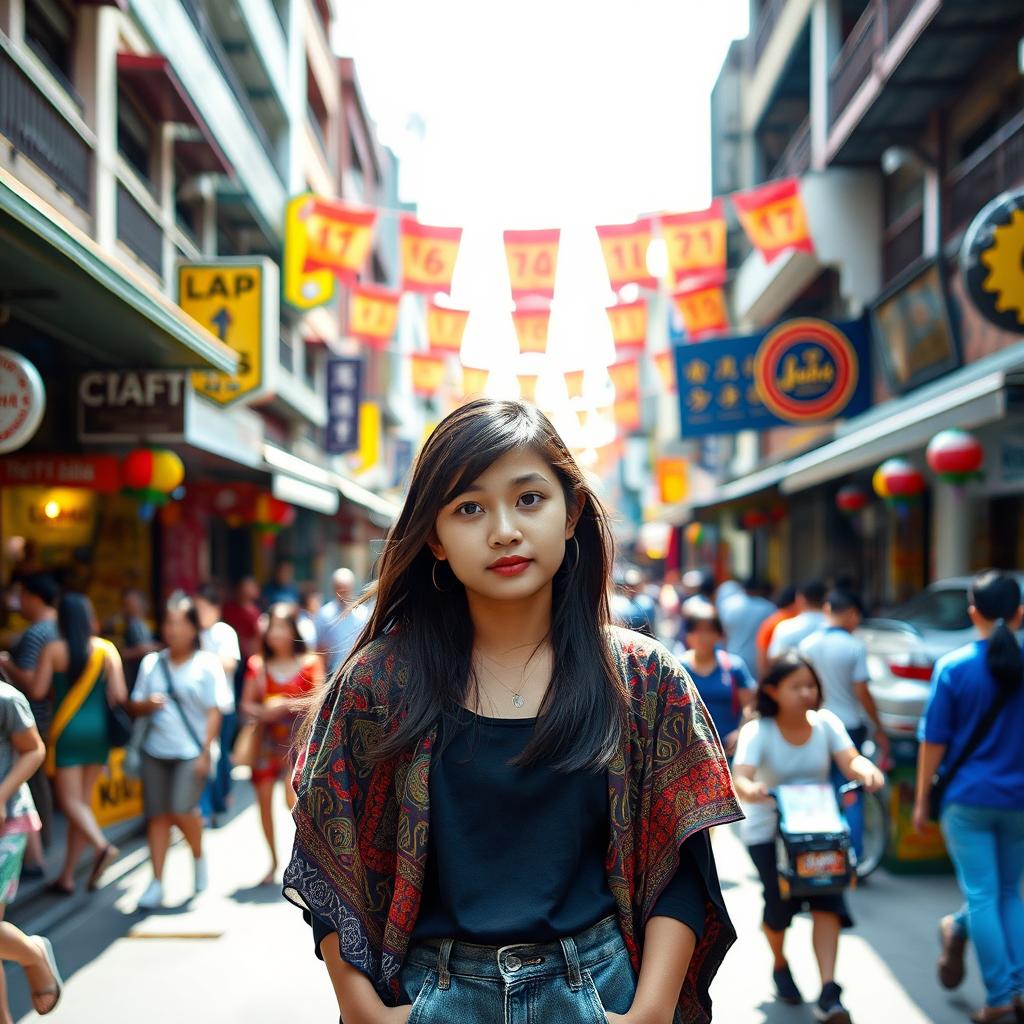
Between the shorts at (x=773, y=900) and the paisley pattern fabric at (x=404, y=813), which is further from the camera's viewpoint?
the shorts at (x=773, y=900)

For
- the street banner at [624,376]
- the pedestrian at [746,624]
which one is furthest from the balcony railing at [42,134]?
the street banner at [624,376]

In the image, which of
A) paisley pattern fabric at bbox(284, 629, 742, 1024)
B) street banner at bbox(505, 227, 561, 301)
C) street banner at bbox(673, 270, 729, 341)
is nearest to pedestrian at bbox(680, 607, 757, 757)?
paisley pattern fabric at bbox(284, 629, 742, 1024)

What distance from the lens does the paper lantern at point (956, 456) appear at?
934 centimetres

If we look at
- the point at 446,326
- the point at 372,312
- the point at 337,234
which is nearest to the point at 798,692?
the point at 337,234

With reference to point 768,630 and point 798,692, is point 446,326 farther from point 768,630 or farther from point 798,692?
point 798,692

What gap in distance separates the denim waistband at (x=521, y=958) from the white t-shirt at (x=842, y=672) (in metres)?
5.58

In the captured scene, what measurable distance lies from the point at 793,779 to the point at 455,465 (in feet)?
11.6

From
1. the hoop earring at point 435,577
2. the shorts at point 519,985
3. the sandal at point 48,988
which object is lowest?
the sandal at point 48,988

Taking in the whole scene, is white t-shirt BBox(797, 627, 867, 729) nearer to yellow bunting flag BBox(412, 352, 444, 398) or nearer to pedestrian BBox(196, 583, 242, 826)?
pedestrian BBox(196, 583, 242, 826)

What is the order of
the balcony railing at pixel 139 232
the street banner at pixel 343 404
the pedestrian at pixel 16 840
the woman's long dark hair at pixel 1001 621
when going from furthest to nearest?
1. the street banner at pixel 343 404
2. the balcony railing at pixel 139 232
3. the woman's long dark hair at pixel 1001 621
4. the pedestrian at pixel 16 840

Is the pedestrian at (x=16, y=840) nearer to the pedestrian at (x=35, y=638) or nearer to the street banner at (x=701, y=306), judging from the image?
the pedestrian at (x=35, y=638)

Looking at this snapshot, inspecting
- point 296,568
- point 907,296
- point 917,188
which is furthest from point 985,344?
point 296,568

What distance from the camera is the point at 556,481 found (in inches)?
88.1

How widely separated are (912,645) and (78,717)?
5.57m
